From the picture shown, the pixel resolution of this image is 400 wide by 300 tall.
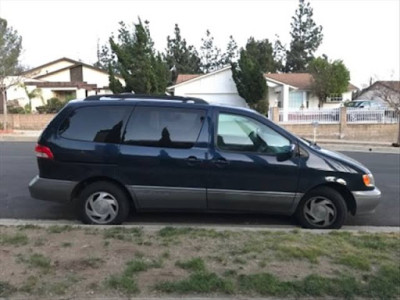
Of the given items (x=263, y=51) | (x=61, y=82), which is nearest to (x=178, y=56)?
(x=263, y=51)

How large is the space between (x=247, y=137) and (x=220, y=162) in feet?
1.65

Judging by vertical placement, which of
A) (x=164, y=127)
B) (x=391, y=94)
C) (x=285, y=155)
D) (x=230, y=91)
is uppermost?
(x=230, y=91)

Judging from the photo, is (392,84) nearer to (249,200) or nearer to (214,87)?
(214,87)

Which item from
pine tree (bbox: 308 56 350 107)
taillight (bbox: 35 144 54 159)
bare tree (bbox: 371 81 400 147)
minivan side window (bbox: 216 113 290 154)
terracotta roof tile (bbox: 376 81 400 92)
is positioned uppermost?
pine tree (bbox: 308 56 350 107)

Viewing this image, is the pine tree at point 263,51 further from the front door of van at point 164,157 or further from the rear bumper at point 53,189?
the rear bumper at point 53,189

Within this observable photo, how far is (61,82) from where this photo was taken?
3841 cm

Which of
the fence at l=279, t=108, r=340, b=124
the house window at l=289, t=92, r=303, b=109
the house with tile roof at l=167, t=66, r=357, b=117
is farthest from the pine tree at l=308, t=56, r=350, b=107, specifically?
the fence at l=279, t=108, r=340, b=124

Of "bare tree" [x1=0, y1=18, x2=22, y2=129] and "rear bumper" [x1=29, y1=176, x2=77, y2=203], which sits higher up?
"bare tree" [x1=0, y1=18, x2=22, y2=129]

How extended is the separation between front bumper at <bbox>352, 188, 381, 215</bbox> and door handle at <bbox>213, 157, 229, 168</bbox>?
69.5 inches

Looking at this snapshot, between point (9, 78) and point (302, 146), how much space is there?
23.0m

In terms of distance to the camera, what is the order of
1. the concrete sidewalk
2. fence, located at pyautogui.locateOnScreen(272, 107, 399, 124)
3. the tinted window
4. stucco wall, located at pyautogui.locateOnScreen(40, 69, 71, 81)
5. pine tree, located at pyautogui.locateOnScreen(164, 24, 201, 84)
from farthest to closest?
pine tree, located at pyautogui.locateOnScreen(164, 24, 201, 84)
stucco wall, located at pyautogui.locateOnScreen(40, 69, 71, 81)
fence, located at pyautogui.locateOnScreen(272, 107, 399, 124)
the concrete sidewalk
the tinted window

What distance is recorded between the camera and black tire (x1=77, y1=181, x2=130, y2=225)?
5.59 metres

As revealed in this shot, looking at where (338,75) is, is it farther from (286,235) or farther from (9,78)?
(286,235)

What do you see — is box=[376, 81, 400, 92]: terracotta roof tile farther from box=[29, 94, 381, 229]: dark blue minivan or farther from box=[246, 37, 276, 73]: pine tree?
box=[246, 37, 276, 73]: pine tree
